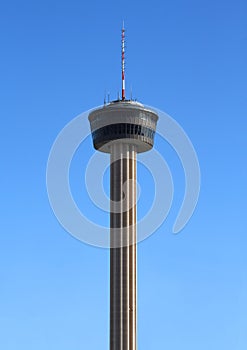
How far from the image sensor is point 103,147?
185 m

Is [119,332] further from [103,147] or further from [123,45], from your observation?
[123,45]

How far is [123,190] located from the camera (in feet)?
584

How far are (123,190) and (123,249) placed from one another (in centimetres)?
1560

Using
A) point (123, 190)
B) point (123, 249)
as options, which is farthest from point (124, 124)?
point (123, 249)

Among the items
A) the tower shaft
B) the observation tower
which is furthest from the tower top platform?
the tower shaft

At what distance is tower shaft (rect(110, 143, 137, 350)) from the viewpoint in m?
167

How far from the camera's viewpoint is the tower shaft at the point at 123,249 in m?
167

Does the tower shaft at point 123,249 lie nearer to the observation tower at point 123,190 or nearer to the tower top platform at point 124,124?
the observation tower at point 123,190

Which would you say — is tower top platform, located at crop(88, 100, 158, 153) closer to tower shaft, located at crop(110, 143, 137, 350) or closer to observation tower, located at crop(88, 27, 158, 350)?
observation tower, located at crop(88, 27, 158, 350)

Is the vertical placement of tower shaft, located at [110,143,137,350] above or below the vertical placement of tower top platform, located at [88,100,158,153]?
below

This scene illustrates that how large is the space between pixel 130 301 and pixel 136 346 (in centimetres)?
1089

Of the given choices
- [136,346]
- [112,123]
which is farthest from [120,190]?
[136,346]

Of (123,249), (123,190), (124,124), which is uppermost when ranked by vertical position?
(124,124)

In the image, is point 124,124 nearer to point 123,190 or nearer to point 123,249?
point 123,190
